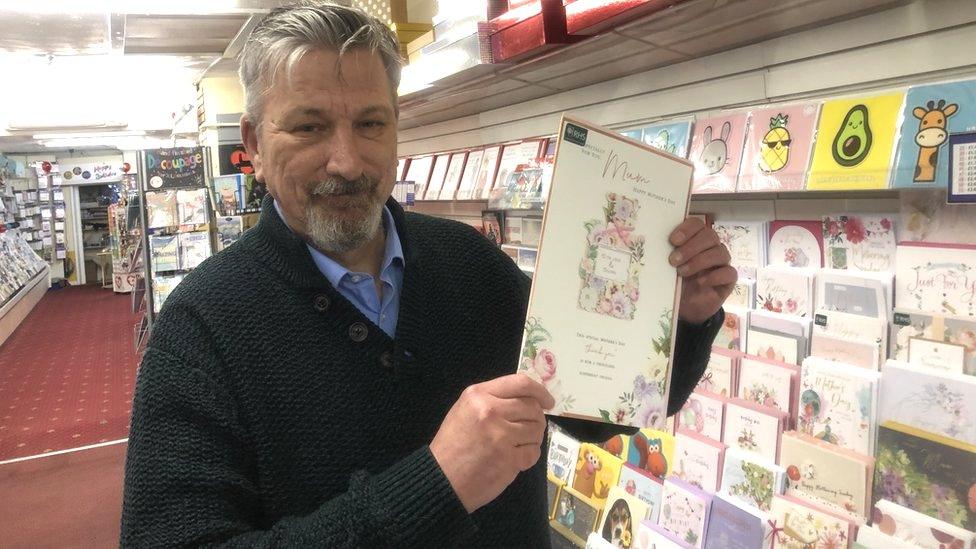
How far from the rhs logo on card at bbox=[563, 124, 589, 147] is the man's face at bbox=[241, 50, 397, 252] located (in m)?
0.35

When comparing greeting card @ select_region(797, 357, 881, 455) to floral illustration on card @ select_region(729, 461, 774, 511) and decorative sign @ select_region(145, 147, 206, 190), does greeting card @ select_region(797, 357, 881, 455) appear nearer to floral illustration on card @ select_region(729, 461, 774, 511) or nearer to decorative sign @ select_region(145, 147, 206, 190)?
floral illustration on card @ select_region(729, 461, 774, 511)

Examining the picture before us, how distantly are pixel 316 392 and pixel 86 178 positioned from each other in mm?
18535

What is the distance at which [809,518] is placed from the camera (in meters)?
1.51

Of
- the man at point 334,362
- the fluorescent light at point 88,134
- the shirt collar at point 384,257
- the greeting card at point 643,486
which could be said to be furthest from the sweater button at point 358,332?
the fluorescent light at point 88,134

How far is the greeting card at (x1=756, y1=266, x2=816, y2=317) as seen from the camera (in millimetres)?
1604

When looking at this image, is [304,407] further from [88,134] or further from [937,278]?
[88,134]

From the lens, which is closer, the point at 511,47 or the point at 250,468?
the point at 250,468

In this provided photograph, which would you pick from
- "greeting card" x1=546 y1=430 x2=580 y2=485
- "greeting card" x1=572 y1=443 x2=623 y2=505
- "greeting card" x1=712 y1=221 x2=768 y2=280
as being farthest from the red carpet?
"greeting card" x1=712 y1=221 x2=768 y2=280

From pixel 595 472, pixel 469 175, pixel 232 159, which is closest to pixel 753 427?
pixel 595 472

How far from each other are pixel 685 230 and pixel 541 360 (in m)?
0.35

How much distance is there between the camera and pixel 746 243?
179 centimetres

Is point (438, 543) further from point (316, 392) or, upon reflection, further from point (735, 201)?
point (735, 201)

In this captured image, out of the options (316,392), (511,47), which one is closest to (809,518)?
(316,392)

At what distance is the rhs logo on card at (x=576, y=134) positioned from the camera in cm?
92
